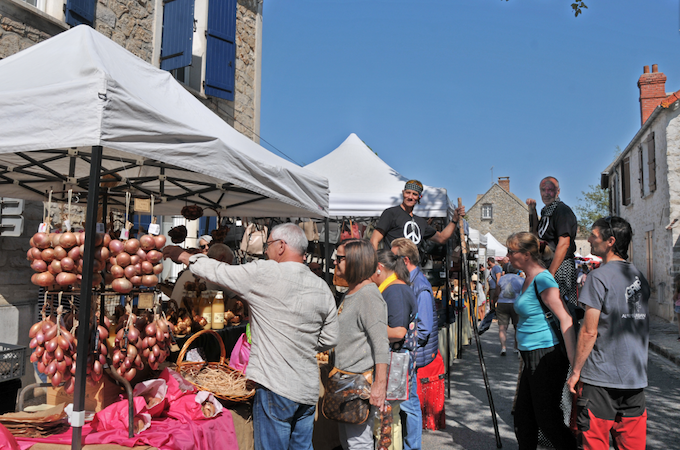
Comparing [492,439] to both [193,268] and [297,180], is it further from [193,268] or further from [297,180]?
[193,268]

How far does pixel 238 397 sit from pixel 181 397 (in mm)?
347

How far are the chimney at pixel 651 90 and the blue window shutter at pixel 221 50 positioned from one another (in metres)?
17.1

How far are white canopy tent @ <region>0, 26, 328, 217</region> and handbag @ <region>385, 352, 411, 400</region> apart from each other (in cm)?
133

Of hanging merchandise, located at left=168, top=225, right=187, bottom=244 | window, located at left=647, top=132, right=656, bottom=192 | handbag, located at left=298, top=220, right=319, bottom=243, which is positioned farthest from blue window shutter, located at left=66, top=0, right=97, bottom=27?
window, located at left=647, top=132, right=656, bottom=192

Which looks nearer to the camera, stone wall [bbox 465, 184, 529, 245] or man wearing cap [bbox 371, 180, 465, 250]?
man wearing cap [bbox 371, 180, 465, 250]

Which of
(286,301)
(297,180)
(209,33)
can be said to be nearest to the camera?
(286,301)

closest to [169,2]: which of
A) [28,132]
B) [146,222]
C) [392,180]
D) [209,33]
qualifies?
[209,33]

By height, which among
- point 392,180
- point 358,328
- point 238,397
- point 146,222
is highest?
point 392,180

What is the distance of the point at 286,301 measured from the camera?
8.52 ft

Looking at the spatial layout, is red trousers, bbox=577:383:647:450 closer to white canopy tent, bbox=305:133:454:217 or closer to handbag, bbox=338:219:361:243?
white canopy tent, bbox=305:133:454:217

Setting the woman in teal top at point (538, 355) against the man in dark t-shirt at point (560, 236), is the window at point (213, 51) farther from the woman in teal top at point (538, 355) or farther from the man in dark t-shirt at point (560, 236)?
the woman in teal top at point (538, 355)

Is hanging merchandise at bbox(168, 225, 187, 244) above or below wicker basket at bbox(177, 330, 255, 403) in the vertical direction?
above

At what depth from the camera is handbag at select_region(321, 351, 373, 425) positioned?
3.03 meters

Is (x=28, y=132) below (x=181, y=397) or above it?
above
